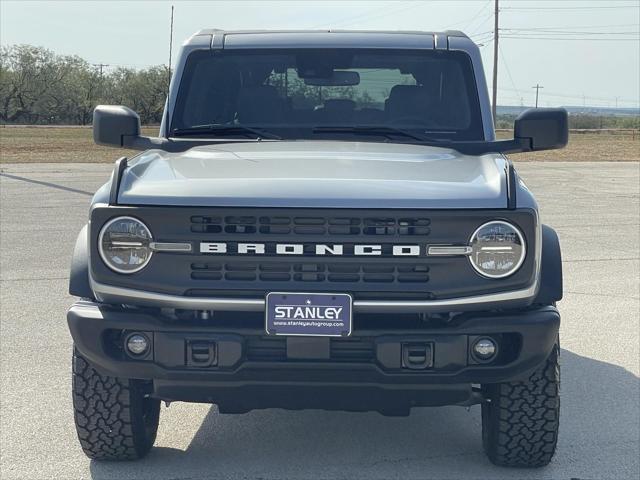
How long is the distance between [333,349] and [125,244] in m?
0.89

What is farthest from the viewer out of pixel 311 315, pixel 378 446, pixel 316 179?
pixel 378 446

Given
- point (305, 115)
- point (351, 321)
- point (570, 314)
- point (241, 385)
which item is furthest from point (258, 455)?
point (570, 314)

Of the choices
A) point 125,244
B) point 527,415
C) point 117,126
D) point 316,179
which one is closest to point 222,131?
point 117,126

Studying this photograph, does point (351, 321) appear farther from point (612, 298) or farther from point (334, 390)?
point (612, 298)

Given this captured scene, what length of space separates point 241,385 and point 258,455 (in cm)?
87

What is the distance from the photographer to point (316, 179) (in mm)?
3959

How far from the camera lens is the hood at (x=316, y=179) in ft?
12.5

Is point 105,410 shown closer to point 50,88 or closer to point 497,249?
point 497,249

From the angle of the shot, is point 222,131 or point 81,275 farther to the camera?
Answer: point 222,131

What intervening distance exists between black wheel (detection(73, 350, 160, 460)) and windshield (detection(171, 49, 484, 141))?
4.88 ft

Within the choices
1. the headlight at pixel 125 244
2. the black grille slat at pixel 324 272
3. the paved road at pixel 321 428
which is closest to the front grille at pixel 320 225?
the black grille slat at pixel 324 272

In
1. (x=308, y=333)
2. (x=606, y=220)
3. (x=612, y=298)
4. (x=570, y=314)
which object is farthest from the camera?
(x=606, y=220)

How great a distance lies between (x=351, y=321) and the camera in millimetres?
3725

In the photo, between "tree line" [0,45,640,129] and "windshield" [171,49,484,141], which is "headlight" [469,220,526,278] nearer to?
"windshield" [171,49,484,141]
